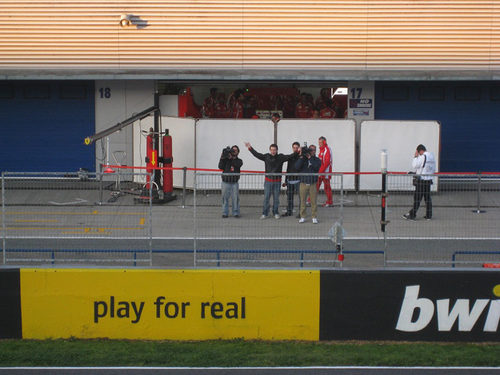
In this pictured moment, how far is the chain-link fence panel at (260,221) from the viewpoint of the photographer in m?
13.0

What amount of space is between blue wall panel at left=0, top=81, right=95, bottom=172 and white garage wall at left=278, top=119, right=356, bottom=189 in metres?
5.97

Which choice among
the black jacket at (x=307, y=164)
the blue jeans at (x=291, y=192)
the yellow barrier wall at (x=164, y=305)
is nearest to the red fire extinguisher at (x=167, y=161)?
the black jacket at (x=307, y=164)

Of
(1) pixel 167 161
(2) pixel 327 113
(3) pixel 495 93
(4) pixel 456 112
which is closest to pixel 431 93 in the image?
(4) pixel 456 112

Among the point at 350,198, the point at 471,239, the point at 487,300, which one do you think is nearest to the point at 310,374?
the point at 487,300

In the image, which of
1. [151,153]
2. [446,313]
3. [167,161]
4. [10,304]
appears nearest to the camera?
[446,313]

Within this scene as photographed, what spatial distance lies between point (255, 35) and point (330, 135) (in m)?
3.44

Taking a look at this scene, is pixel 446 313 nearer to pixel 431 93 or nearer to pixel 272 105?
pixel 431 93

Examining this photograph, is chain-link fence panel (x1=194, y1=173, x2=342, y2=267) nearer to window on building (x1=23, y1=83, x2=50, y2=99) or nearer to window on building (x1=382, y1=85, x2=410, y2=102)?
window on building (x1=382, y1=85, x2=410, y2=102)

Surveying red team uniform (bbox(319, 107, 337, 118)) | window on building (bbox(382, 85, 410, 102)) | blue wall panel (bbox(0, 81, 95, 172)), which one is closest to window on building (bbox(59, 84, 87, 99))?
blue wall panel (bbox(0, 81, 95, 172))

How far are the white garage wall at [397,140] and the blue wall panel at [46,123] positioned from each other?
7.79 meters

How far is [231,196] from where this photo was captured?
43.9ft

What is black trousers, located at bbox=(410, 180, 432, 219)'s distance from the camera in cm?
1281

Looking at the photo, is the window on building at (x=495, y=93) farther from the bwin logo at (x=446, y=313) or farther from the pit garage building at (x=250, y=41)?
the bwin logo at (x=446, y=313)

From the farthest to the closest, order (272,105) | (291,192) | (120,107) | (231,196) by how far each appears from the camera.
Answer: (272,105), (120,107), (291,192), (231,196)
